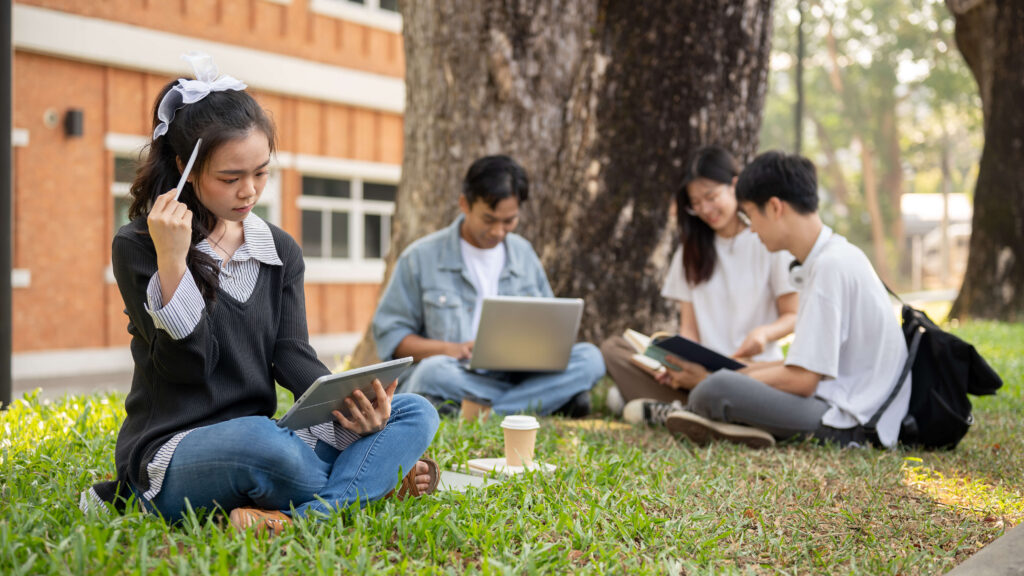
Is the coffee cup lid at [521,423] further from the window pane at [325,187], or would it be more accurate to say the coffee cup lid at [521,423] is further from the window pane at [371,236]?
the window pane at [371,236]

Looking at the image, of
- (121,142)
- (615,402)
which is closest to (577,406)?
(615,402)

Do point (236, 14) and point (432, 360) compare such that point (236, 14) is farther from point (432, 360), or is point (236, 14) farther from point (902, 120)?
point (902, 120)

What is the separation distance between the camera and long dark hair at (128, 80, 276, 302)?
2.64 meters

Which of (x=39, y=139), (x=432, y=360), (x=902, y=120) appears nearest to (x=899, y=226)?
(x=902, y=120)

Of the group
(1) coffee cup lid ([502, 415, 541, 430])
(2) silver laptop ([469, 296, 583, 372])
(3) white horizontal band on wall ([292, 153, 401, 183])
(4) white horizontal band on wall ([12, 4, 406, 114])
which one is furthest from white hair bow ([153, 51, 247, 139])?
(3) white horizontal band on wall ([292, 153, 401, 183])

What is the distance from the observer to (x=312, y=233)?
12.5 meters

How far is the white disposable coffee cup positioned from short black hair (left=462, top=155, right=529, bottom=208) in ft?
5.06

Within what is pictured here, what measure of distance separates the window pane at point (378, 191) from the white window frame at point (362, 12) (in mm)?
2085

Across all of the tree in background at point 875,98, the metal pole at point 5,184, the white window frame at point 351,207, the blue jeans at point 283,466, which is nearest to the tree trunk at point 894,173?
the tree in background at point 875,98

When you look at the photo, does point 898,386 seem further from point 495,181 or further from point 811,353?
point 495,181

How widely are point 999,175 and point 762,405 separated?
28.8 ft

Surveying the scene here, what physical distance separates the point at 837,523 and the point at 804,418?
1185mm

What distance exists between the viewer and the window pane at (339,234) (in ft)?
42.0

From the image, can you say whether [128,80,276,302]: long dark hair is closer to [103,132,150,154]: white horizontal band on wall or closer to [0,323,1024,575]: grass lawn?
[0,323,1024,575]: grass lawn
